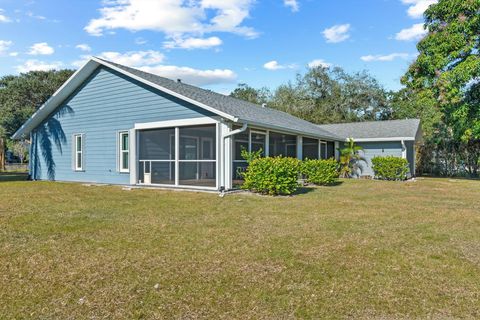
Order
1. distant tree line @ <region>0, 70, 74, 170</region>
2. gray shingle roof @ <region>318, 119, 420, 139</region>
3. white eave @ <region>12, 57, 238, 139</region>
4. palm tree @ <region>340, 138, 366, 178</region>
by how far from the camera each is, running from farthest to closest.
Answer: distant tree line @ <region>0, 70, 74, 170</region>, palm tree @ <region>340, 138, 366, 178</region>, gray shingle roof @ <region>318, 119, 420, 139</region>, white eave @ <region>12, 57, 238, 139</region>

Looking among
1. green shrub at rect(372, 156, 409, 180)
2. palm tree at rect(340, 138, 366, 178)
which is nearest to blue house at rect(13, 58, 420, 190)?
green shrub at rect(372, 156, 409, 180)

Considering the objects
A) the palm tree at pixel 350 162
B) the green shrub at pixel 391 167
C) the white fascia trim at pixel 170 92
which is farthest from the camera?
the palm tree at pixel 350 162

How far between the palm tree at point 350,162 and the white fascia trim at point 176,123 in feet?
34.1

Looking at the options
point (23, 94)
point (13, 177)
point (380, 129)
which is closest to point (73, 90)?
point (13, 177)

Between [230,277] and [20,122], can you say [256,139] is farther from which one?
[20,122]

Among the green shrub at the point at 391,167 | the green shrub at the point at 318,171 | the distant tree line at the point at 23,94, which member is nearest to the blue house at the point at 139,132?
the green shrub at the point at 318,171

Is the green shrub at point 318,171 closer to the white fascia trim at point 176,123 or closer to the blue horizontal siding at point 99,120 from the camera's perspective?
the white fascia trim at point 176,123

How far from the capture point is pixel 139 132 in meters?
13.1

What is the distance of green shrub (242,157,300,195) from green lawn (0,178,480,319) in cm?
247

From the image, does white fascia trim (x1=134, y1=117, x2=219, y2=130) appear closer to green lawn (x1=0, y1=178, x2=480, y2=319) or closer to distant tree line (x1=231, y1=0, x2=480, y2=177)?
green lawn (x1=0, y1=178, x2=480, y2=319)

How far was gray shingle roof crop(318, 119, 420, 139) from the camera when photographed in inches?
719

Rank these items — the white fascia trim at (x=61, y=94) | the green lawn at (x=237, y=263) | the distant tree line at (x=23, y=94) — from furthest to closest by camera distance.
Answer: the distant tree line at (x=23, y=94) < the white fascia trim at (x=61, y=94) < the green lawn at (x=237, y=263)

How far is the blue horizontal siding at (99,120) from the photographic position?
1234cm

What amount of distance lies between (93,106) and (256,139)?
706 cm
